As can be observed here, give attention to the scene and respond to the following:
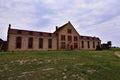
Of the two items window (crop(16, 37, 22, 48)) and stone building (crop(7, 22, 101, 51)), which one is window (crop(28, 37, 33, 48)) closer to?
stone building (crop(7, 22, 101, 51))

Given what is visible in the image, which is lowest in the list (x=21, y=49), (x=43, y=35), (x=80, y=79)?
(x=80, y=79)

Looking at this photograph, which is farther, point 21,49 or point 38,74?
point 21,49

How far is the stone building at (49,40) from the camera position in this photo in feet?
129

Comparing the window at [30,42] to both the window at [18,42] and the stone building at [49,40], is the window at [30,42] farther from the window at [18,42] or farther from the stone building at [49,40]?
the window at [18,42]

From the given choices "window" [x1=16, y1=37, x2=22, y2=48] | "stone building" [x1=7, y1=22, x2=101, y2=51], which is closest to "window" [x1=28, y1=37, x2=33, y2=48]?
"stone building" [x1=7, y1=22, x2=101, y2=51]

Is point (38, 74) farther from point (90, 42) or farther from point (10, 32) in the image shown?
point (90, 42)

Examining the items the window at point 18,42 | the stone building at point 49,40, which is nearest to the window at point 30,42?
the stone building at point 49,40

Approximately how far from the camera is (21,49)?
131 ft

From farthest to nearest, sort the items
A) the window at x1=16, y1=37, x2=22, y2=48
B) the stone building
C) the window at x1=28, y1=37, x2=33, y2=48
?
the window at x1=28, y1=37, x2=33, y2=48 < the window at x1=16, y1=37, x2=22, y2=48 < the stone building

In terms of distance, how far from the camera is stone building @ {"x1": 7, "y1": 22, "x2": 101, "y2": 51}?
3929 cm

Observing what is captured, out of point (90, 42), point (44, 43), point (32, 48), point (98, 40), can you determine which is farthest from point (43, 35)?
point (98, 40)

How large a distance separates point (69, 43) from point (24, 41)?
51.9 ft

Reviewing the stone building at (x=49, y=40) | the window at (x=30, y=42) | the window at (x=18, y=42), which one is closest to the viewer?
the stone building at (x=49, y=40)

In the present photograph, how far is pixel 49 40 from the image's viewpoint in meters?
44.8
